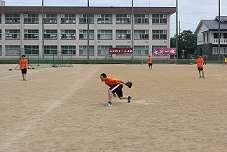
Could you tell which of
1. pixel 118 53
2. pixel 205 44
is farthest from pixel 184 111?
pixel 205 44

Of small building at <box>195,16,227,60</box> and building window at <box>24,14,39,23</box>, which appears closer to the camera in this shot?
building window at <box>24,14,39,23</box>

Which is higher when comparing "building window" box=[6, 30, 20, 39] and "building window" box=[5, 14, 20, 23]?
"building window" box=[5, 14, 20, 23]

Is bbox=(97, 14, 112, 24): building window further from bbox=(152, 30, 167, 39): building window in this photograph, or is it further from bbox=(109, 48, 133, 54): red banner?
bbox=(152, 30, 167, 39): building window

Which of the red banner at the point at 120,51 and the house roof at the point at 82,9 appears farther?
the house roof at the point at 82,9

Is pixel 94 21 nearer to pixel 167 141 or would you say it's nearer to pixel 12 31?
pixel 12 31

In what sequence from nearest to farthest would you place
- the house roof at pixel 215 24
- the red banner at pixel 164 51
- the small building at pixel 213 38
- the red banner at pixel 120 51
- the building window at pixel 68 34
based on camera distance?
the red banner at pixel 164 51 < the red banner at pixel 120 51 < the building window at pixel 68 34 < the small building at pixel 213 38 < the house roof at pixel 215 24

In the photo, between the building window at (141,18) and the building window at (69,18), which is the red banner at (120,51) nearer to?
the building window at (141,18)

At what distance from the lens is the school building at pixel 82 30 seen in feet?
222

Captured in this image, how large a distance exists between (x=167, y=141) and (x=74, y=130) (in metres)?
2.01

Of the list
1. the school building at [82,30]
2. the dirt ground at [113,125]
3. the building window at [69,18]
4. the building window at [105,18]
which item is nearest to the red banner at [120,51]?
the school building at [82,30]

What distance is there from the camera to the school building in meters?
67.6

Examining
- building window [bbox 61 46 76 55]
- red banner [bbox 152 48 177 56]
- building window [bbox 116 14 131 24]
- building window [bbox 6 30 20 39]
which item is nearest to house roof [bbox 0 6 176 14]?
building window [bbox 116 14 131 24]

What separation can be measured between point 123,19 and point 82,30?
9.42m

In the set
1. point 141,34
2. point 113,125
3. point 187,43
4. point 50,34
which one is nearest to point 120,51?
point 141,34
